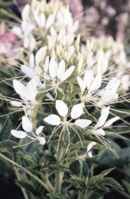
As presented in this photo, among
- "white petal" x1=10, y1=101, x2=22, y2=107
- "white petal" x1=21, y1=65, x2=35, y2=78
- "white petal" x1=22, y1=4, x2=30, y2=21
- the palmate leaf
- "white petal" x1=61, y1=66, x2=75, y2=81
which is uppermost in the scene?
"white petal" x1=22, y1=4, x2=30, y2=21

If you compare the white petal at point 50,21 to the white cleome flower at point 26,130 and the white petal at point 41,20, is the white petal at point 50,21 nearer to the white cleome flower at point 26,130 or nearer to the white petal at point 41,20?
the white petal at point 41,20

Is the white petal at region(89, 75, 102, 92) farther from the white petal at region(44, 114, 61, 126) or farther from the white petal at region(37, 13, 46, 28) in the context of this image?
the white petal at region(37, 13, 46, 28)

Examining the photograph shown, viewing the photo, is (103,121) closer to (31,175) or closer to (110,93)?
(110,93)

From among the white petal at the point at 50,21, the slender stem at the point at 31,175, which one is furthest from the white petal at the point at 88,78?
the white petal at the point at 50,21

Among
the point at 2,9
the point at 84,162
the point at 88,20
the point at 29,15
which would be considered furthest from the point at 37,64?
the point at 88,20

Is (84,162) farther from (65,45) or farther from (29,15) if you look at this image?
(29,15)

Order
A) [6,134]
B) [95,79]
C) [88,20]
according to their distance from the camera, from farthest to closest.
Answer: [88,20], [6,134], [95,79]

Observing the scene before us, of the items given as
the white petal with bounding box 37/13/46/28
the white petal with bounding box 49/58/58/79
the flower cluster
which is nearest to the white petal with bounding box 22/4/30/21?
the white petal with bounding box 37/13/46/28

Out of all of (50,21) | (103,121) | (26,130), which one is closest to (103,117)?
(103,121)
